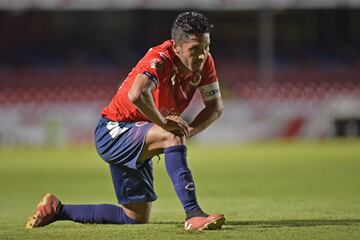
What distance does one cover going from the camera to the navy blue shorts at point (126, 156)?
21.5 feet

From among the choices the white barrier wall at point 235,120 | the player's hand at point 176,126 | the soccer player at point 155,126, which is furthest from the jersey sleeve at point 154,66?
the white barrier wall at point 235,120

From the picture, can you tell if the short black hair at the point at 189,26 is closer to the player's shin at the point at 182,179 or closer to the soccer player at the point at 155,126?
the soccer player at the point at 155,126

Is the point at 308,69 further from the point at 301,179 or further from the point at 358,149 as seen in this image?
the point at 301,179

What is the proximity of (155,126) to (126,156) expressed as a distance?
37 cm

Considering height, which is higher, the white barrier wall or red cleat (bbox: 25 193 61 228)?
the white barrier wall

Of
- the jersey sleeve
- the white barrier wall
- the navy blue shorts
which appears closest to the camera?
the jersey sleeve

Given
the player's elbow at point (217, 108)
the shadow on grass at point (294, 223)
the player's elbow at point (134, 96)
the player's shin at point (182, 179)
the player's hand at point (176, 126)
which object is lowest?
the shadow on grass at point (294, 223)

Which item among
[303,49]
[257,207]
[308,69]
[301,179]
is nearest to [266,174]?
[301,179]

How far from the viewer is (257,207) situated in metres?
8.72

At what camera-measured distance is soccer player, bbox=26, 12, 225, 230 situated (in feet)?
20.4

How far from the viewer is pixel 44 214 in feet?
22.4

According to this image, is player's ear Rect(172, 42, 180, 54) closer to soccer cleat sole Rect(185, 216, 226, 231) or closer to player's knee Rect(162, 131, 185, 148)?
player's knee Rect(162, 131, 185, 148)

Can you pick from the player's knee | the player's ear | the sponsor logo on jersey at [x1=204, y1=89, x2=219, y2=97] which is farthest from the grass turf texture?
the player's ear

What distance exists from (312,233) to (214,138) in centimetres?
1724
